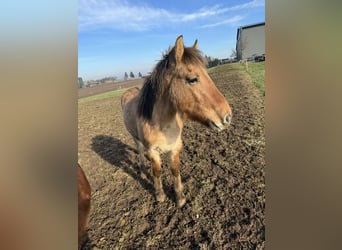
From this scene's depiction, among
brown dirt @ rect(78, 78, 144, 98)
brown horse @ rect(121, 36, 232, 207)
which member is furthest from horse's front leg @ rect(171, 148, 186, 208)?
brown dirt @ rect(78, 78, 144, 98)

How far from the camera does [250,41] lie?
0.74 meters

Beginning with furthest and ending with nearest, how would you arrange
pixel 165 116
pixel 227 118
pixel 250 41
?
1. pixel 165 116
2. pixel 227 118
3. pixel 250 41

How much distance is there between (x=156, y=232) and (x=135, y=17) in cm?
107

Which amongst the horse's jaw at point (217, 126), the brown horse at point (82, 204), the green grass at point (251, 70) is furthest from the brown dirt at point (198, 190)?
the brown horse at point (82, 204)

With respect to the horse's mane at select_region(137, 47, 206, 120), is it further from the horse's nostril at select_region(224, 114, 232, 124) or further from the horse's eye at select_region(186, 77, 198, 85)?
the horse's nostril at select_region(224, 114, 232, 124)

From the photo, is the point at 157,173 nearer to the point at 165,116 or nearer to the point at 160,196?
the point at 160,196

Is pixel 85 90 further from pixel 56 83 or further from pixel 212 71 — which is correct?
pixel 212 71

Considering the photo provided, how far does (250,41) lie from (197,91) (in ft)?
1.10

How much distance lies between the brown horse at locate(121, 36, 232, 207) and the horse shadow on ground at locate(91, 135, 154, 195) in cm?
21

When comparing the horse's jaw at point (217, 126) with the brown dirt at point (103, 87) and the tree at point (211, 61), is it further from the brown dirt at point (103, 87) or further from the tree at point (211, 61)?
the brown dirt at point (103, 87)

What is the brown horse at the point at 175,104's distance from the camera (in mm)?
991

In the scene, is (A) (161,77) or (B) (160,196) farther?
(B) (160,196)

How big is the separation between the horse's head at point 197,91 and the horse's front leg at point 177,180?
373mm

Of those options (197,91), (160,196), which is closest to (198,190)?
(160,196)
